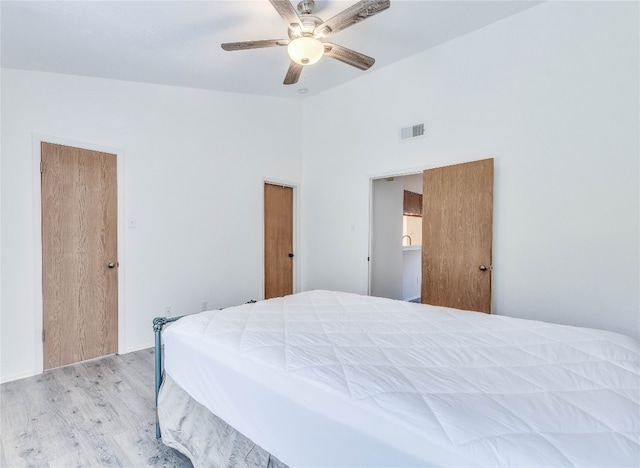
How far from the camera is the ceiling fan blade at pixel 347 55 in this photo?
7.85 feet

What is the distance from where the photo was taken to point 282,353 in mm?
1325

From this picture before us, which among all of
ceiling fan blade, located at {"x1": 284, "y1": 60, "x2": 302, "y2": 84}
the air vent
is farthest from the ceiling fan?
the air vent

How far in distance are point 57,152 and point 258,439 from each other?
3.11 meters

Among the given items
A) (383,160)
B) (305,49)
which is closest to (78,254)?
(305,49)

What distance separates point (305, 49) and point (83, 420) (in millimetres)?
2886

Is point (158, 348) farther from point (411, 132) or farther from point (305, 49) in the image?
point (411, 132)

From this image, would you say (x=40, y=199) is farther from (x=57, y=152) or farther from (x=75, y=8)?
(x=75, y=8)

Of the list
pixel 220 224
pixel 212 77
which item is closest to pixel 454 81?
pixel 212 77

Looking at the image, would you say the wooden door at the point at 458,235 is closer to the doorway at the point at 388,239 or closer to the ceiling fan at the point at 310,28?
the doorway at the point at 388,239

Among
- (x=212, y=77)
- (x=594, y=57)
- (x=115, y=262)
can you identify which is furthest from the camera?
(x=212, y=77)

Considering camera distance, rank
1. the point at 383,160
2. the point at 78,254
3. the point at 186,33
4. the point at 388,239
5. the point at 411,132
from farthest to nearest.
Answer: the point at 388,239
the point at 383,160
the point at 411,132
the point at 78,254
the point at 186,33

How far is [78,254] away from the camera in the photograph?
300 centimetres

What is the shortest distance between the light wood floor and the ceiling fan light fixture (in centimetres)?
261

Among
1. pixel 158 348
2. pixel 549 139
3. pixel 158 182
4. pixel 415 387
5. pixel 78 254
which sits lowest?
pixel 158 348
